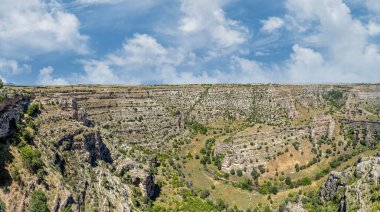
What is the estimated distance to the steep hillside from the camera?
294 ft

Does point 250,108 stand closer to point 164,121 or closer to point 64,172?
point 164,121

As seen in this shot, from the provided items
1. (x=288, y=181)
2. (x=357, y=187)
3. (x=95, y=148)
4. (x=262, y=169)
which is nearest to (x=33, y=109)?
(x=95, y=148)

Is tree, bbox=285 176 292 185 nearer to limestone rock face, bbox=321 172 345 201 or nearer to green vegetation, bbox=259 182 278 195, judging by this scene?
green vegetation, bbox=259 182 278 195

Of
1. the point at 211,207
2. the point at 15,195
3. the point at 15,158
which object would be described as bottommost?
the point at 211,207

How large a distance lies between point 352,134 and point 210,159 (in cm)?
4325

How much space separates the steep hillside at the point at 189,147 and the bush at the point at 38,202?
7.7 inches

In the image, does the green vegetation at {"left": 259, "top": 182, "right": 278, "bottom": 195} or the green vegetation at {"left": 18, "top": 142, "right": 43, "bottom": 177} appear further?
the green vegetation at {"left": 259, "top": 182, "right": 278, "bottom": 195}

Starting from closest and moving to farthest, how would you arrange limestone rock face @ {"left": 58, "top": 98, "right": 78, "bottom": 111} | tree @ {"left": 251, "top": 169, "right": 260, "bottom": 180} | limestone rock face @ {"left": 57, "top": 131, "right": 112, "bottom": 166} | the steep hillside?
1. the steep hillside
2. limestone rock face @ {"left": 57, "top": 131, "right": 112, "bottom": 166}
3. limestone rock face @ {"left": 58, "top": 98, "right": 78, "bottom": 111}
4. tree @ {"left": 251, "top": 169, "right": 260, "bottom": 180}

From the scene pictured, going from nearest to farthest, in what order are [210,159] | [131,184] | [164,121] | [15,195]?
1. [15,195]
2. [131,184]
3. [210,159]
4. [164,121]

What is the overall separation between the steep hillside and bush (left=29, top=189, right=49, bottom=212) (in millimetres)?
196

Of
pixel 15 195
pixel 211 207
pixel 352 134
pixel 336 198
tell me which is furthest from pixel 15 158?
pixel 352 134

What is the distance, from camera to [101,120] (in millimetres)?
140875

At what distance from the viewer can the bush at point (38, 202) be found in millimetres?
81125

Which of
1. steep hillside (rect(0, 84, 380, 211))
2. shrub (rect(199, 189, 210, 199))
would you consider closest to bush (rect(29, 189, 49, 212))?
steep hillside (rect(0, 84, 380, 211))
